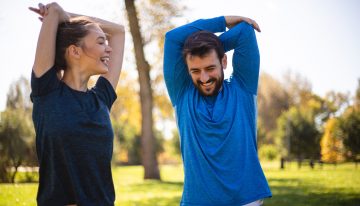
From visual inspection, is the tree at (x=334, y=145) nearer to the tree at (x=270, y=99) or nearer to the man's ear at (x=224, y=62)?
the tree at (x=270, y=99)

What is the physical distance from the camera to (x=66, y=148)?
2.09 m

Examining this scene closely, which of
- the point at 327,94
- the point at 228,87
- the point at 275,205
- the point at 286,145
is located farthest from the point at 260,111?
the point at 228,87

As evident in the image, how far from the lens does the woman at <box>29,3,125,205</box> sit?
2088 millimetres

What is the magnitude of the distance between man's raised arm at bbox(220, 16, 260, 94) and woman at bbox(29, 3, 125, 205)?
0.92m

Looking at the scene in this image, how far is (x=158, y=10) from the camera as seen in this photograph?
18.1m

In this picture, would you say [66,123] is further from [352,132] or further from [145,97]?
[352,132]

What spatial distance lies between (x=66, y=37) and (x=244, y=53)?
1.13m

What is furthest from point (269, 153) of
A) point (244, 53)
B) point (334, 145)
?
point (244, 53)

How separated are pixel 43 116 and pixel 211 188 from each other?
1.01m

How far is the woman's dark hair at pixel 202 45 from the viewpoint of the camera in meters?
2.50

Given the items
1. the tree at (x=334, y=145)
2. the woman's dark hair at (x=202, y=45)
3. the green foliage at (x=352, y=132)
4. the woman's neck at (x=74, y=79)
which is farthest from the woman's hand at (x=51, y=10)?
the tree at (x=334, y=145)

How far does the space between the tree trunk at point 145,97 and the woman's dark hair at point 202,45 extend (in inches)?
562

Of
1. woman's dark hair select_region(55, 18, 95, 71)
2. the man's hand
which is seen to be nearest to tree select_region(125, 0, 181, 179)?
the man's hand

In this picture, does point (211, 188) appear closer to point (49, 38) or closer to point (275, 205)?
point (49, 38)
